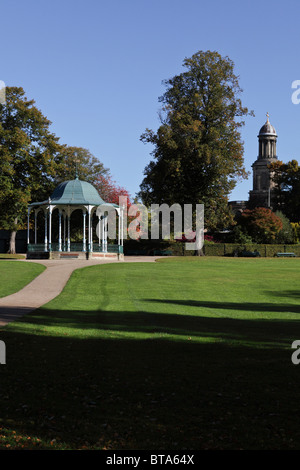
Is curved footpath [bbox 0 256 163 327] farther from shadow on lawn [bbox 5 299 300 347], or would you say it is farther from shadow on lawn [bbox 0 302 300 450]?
shadow on lawn [bbox 0 302 300 450]

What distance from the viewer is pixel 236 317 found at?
49.8 feet

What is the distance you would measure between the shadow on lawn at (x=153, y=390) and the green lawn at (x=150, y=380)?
15mm

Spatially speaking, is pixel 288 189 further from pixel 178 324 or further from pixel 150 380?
pixel 150 380

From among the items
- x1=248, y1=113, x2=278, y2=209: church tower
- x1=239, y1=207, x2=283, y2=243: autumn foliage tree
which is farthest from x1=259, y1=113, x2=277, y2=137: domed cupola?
x1=239, y1=207, x2=283, y2=243: autumn foliage tree

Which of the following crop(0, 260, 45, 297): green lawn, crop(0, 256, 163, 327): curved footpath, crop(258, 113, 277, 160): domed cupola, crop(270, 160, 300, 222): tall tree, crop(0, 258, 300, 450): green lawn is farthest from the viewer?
crop(258, 113, 277, 160): domed cupola

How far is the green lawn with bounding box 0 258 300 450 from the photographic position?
6008 mm

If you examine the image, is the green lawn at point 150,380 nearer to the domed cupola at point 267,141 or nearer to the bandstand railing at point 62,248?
the bandstand railing at point 62,248

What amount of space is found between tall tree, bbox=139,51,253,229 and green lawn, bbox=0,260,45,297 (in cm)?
2253

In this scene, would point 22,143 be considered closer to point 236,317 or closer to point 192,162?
point 192,162

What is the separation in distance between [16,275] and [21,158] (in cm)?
2934

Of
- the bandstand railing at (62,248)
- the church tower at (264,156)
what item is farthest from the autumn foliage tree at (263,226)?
the church tower at (264,156)

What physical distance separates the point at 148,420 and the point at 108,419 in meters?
0.47

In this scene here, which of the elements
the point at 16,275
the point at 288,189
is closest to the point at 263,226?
the point at 288,189

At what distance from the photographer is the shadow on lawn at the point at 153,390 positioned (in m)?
6.01
